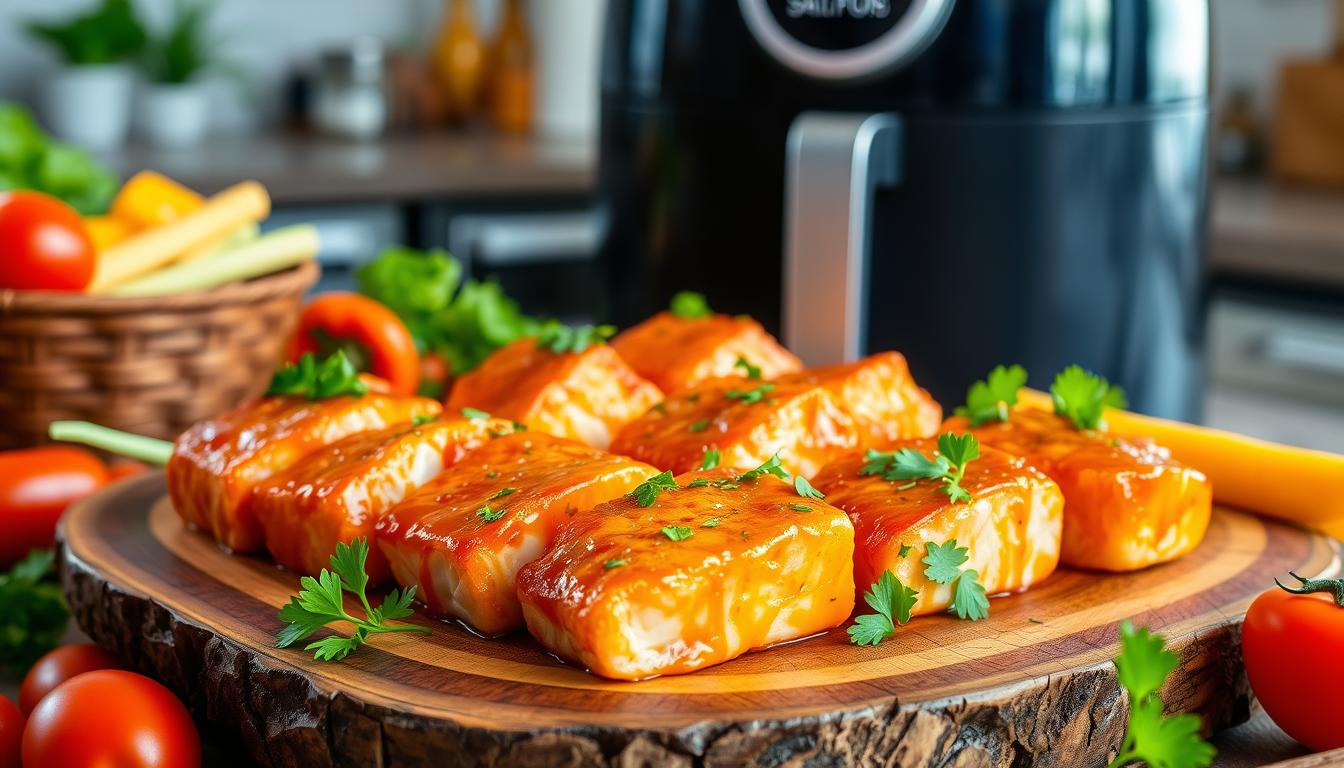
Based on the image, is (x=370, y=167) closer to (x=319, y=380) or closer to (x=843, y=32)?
(x=843, y=32)

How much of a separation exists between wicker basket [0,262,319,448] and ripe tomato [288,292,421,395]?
0.07 m

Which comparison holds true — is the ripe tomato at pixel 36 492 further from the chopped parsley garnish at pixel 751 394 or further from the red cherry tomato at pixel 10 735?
the chopped parsley garnish at pixel 751 394

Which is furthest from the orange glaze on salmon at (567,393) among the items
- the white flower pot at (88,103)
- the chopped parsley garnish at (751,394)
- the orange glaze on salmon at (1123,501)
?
the white flower pot at (88,103)

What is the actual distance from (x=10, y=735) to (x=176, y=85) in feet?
10.8

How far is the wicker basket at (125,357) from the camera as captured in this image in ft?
5.10

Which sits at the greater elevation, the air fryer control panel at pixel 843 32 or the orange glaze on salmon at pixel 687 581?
the air fryer control panel at pixel 843 32

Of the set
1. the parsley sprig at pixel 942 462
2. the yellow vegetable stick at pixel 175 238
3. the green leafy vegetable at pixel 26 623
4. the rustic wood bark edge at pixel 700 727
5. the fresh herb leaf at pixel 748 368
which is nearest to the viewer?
the rustic wood bark edge at pixel 700 727

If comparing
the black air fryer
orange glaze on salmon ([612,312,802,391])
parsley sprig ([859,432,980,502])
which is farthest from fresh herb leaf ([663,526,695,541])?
the black air fryer

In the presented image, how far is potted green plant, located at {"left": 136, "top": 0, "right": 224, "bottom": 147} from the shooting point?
12.9 feet

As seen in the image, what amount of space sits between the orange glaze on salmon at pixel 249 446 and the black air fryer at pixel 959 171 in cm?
55

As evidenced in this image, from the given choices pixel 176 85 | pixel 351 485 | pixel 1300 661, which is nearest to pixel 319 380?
pixel 351 485

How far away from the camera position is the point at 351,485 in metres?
1.08

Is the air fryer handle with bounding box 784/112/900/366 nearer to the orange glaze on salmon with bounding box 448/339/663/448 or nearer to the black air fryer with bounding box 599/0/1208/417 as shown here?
the black air fryer with bounding box 599/0/1208/417

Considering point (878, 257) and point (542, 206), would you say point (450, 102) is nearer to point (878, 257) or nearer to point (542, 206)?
point (542, 206)
